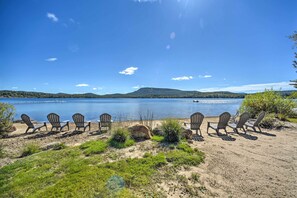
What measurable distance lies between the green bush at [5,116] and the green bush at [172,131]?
818 cm

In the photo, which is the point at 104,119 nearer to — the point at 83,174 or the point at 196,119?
the point at 196,119

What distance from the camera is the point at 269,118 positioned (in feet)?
31.6

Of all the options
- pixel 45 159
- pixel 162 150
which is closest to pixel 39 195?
pixel 45 159

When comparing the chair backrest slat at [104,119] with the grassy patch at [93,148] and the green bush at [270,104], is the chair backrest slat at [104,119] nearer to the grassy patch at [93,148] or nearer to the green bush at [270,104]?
the grassy patch at [93,148]

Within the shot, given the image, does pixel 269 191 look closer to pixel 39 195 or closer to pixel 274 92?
pixel 39 195

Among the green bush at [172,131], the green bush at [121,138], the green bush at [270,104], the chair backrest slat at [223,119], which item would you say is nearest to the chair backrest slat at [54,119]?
the green bush at [121,138]

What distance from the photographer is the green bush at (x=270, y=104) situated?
12244mm

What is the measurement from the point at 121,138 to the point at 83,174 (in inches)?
97.1

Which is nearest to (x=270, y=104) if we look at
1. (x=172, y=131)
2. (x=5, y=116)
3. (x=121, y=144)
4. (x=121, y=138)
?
(x=172, y=131)

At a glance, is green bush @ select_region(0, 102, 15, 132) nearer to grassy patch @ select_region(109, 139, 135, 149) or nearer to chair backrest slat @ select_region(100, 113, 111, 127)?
chair backrest slat @ select_region(100, 113, 111, 127)

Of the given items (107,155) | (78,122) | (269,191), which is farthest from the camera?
(78,122)

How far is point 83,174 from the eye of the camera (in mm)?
3260

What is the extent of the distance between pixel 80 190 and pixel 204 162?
9.81 ft

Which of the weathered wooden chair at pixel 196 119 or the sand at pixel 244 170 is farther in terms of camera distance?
the weathered wooden chair at pixel 196 119
